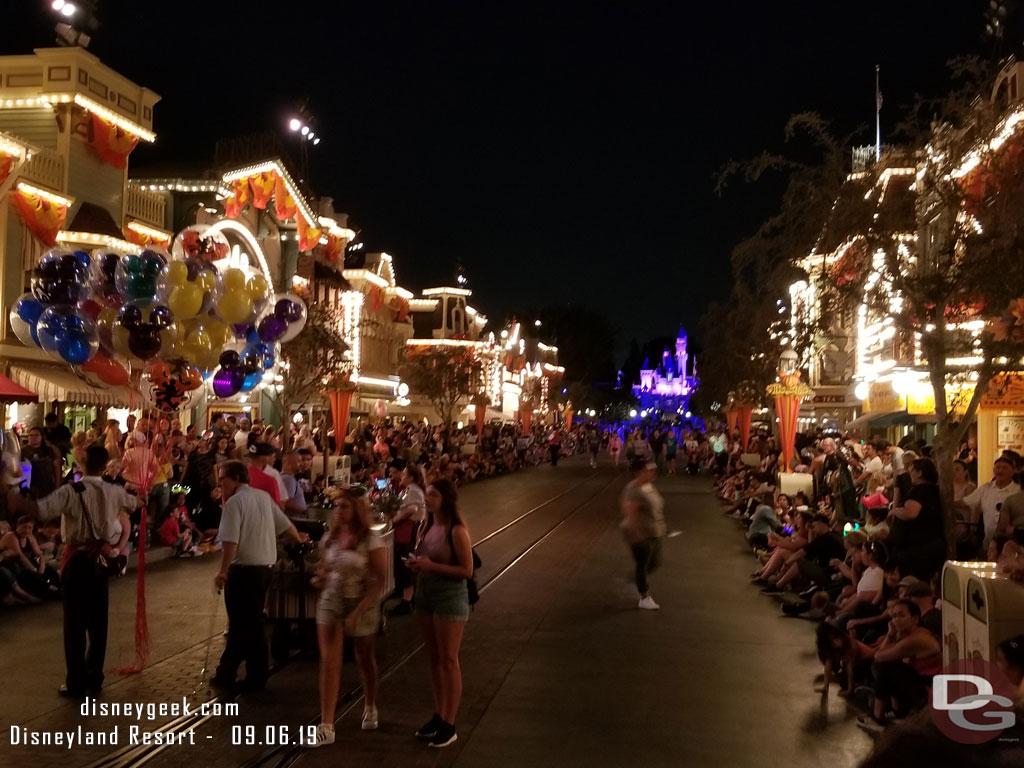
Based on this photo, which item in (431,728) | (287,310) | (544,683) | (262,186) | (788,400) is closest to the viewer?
(431,728)

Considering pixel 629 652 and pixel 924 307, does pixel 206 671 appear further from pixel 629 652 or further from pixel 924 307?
pixel 924 307

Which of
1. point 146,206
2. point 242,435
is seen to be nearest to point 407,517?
point 242,435

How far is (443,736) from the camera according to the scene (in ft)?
20.6

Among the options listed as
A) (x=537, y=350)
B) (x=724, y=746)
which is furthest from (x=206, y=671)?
(x=537, y=350)

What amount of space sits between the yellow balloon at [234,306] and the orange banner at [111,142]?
13617mm

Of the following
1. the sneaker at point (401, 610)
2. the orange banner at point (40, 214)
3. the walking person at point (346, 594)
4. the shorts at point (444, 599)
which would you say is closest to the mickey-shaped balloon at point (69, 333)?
the sneaker at point (401, 610)

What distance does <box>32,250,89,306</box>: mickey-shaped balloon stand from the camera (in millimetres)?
9508

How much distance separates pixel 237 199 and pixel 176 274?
1889 centimetres

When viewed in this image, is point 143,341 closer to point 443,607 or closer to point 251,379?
point 251,379

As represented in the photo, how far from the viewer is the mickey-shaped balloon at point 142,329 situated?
30.3 feet

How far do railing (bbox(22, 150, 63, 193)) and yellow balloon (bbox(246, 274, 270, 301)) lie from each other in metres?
10.8

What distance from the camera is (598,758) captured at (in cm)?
613

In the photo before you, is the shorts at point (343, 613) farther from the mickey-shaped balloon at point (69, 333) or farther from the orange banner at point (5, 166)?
the orange banner at point (5, 166)

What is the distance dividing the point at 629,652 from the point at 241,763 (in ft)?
13.6
